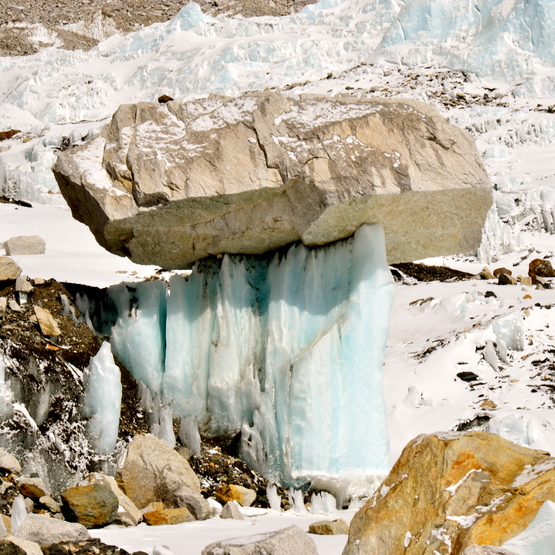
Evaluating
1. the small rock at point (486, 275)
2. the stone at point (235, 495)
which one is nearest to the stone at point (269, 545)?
the stone at point (235, 495)

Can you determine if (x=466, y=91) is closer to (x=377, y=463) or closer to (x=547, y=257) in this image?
(x=547, y=257)

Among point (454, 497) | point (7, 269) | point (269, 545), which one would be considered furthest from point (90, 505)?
point (7, 269)

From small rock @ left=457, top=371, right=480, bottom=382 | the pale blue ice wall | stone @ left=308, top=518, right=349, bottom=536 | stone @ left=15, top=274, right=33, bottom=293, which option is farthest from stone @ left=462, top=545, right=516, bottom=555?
small rock @ left=457, top=371, right=480, bottom=382

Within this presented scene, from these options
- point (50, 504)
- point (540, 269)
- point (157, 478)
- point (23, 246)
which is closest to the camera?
point (50, 504)

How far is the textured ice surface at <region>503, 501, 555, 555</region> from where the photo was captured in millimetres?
2848

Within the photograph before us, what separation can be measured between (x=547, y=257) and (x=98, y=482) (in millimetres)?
12146

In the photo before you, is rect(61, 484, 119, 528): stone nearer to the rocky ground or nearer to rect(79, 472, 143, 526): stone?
rect(79, 472, 143, 526): stone

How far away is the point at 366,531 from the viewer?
3377 mm

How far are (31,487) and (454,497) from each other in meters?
3.13

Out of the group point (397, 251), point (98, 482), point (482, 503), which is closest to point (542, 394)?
point (397, 251)

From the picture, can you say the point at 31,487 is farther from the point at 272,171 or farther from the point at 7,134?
the point at 7,134

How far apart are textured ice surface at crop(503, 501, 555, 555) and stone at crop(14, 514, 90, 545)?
2077 millimetres

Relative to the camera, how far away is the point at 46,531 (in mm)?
3842

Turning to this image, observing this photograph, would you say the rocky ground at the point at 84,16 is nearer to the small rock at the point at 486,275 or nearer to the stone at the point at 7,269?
the small rock at the point at 486,275
